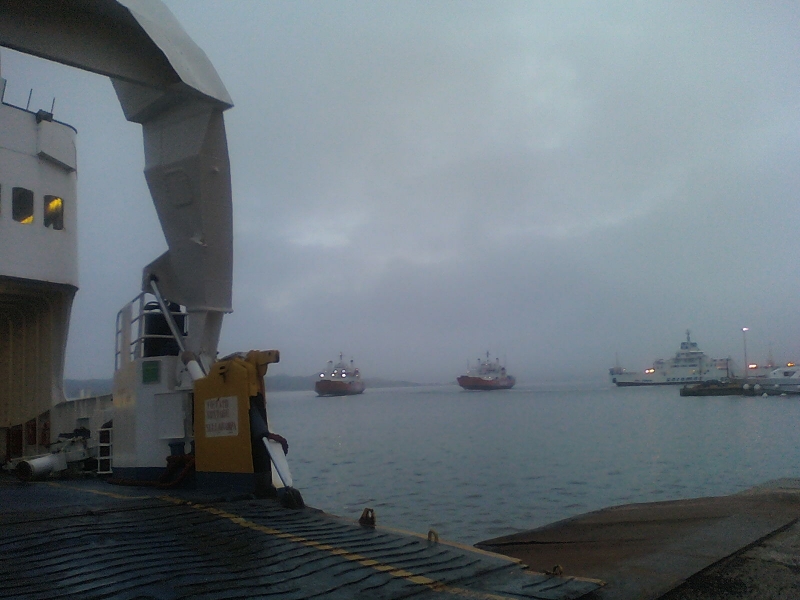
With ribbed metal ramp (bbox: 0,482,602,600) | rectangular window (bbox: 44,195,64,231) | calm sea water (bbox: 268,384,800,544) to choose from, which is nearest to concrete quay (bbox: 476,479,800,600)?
ribbed metal ramp (bbox: 0,482,602,600)

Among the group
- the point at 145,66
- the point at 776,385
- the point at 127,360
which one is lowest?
the point at 776,385

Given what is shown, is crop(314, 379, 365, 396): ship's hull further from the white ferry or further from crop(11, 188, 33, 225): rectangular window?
crop(11, 188, 33, 225): rectangular window

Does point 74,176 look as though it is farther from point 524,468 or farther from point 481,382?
point 481,382

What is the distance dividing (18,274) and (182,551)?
737 cm

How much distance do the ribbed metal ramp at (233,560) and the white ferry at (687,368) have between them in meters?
105

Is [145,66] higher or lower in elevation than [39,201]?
higher

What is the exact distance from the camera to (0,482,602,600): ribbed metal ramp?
371cm

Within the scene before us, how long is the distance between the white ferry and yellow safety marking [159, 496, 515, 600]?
105 metres

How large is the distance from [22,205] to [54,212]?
473mm

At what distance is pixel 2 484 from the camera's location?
9.21 metres

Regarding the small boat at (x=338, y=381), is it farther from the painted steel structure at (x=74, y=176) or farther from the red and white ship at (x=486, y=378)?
the painted steel structure at (x=74, y=176)

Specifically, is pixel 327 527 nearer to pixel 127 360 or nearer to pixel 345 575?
pixel 345 575

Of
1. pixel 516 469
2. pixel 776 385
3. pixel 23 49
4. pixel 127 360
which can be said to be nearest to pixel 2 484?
pixel 127 360

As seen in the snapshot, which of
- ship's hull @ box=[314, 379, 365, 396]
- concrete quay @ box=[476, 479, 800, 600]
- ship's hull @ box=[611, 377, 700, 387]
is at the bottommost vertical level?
ship's hull @ box=[611, 377, 700, 387]
